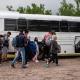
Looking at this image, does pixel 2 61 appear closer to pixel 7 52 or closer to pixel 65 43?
pixel 7 52

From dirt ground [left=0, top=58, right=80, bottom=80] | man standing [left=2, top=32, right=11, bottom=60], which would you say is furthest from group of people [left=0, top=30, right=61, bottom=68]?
dirt ground [left=0, top=58, right=80, bottom=80]

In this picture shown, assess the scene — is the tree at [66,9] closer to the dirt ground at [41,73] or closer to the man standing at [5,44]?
the man standing at [5,44]

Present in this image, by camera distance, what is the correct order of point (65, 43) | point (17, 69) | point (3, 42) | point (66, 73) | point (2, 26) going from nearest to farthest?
point (66, 73) < point (17, 69) < point (3, 42) < point (2, 26) < point (65, 43)

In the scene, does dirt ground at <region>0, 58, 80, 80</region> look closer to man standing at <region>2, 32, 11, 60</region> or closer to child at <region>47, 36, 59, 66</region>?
child at <region>47, 36, 59, 66</region>

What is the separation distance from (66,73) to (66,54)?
29.4 ft

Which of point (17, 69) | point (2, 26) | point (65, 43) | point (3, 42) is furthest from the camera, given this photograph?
point (65, 43)

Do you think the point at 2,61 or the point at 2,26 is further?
the point at 2,26

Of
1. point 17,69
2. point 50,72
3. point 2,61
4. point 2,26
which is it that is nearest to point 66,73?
point 50,72

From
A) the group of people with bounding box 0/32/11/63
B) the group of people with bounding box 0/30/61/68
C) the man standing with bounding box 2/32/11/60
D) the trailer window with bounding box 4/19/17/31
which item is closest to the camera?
the group of people with bounding box 0/30/61/68

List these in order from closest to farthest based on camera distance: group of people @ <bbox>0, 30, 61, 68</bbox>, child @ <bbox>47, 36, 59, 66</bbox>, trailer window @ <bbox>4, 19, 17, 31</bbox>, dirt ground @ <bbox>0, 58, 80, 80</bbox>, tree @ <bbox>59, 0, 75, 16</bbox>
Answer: dirt ground @ <bbox>0, 58, 80, 80</bbox>
group of people @ <bbox>0, 30, 61, 68</bbox>
child @ <bbox>47, 36, 59, 66</bbox>
trailer window @ <bbox>4, 19, 17, 31</bbox>
tree @ <bbox>59, 0, 75, 16</bbox>

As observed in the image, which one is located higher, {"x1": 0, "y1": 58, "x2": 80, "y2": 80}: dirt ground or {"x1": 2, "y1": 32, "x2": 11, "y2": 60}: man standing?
{"x1": 2, "y1": 32, "x2": 11, "y2": 60}: man standing

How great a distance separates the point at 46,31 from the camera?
25938mm

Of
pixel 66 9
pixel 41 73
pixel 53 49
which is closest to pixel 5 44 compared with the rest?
pixel 53 49

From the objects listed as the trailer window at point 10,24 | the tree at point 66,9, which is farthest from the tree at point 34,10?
the trailer window at point 10,24
